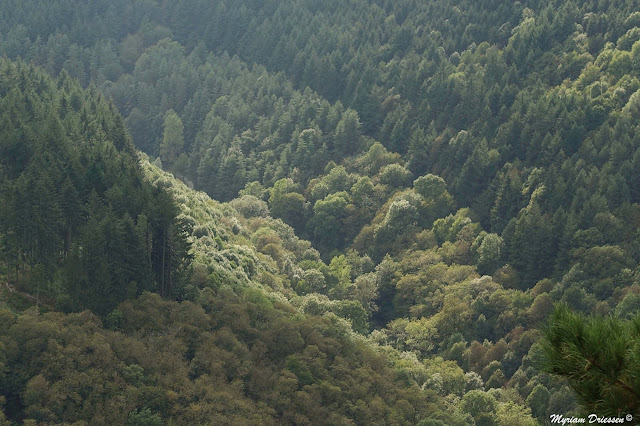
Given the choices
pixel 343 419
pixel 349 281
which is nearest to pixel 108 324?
pixel 343 419

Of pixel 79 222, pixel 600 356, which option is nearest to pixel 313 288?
pixel 79 222

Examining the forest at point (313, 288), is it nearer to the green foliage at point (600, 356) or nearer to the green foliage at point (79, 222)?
the green foliage at point (600, 356)

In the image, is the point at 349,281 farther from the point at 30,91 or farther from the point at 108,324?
the point at 108,324

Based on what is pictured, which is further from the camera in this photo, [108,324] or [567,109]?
[567,109]

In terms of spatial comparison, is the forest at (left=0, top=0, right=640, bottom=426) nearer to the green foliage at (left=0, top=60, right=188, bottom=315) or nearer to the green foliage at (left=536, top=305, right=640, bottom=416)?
the green foliage at (left=536, top=305, right=640, bottom=416)

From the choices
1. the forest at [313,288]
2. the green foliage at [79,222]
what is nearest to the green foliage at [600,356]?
the forest at [313,288]

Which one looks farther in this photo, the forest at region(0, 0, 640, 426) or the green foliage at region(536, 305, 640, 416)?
the forest at region(0, 0, 640, 426)

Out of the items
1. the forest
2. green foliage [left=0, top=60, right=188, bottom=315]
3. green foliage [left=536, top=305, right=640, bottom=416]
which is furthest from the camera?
green foliage [left=0, top=60, right=188, bottom=315]

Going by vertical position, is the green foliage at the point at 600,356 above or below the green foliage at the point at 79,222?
above

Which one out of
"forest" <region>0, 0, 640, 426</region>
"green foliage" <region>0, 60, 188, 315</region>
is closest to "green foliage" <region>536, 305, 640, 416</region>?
"forest" <region>0, 0, 640, 426</region>

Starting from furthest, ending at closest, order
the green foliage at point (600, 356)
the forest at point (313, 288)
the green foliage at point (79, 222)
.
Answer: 1. the green foliage at point (79, 222)
2. the forest at point (313, 288)
3. the green foliage at point (600, 356)

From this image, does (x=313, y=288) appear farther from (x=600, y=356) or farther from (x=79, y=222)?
(x=600, y=356)
